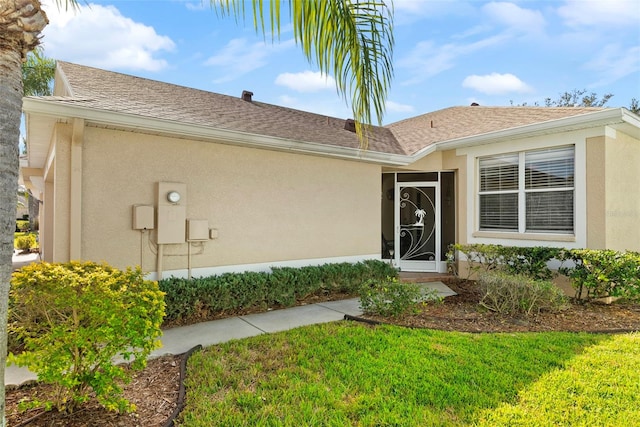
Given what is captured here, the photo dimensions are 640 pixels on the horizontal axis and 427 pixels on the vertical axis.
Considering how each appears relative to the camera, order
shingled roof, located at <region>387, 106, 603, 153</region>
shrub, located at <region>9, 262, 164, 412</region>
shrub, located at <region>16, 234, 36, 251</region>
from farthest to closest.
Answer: shrub, located at <region>16, 234, 36, 251</region>, shingled roof, located at <region>387, 106, 603, 153</region>, shrub, located at <region>9, 262, 164, 412</region>

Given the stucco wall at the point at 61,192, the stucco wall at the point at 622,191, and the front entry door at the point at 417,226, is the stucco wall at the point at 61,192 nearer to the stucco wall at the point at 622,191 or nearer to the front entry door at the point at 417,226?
the front entry door at the point at 417,226

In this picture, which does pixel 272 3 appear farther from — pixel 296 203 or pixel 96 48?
pixel 96 48

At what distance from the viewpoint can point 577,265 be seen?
749cm

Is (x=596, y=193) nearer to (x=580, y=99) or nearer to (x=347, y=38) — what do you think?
(x=347, y=38)

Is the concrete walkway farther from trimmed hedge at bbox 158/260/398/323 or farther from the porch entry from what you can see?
the porch entry

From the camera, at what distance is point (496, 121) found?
33.1ft

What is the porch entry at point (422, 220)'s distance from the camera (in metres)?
10.8

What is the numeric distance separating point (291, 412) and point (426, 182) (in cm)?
896

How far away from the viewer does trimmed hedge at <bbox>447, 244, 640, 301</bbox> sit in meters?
6.73

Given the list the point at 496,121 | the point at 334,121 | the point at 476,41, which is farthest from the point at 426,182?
the point at 476,41

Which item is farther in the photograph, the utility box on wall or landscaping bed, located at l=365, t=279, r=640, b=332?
the utility box on wall

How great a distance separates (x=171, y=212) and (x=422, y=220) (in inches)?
297

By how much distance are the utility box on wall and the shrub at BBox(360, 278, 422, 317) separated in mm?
3902

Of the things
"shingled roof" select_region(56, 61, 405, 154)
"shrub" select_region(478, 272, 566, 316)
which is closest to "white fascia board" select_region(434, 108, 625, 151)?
"shingled roof" select_region(56, 61, 405, 154)
